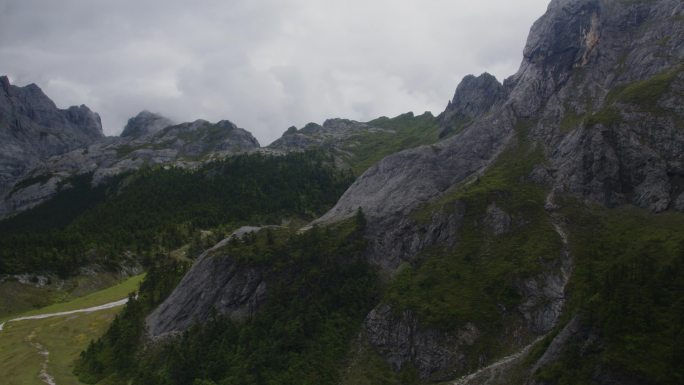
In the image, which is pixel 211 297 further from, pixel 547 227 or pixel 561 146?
pixel 561 146

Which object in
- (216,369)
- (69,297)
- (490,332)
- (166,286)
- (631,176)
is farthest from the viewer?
(69,297)

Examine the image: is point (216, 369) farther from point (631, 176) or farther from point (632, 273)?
point (631, 176)

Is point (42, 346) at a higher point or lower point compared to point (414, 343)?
lower

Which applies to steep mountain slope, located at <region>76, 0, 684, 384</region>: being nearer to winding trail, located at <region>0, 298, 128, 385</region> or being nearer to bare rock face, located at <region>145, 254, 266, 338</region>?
bare rock face, located at <region>145, 254, 266, 338</region>

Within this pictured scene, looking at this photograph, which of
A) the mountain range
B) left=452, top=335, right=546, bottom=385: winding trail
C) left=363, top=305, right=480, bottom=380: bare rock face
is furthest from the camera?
left=363, top=305, right=480, bottom=380: bare rock face

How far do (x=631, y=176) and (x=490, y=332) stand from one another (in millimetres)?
53694

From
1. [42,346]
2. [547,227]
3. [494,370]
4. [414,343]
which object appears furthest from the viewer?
[42,346]

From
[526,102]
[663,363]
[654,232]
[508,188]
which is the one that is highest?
[526,102]

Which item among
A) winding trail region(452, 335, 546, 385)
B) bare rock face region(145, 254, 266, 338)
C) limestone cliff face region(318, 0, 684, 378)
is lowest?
winding trail region(452, 335, 546, 385)

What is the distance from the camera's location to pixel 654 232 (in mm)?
89250

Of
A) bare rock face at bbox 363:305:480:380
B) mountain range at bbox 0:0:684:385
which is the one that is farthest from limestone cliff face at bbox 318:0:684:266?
bare rock face at bbox 363:305:480:380

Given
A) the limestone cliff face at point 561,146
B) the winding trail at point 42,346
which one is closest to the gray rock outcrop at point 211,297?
the winding trail at point 42,346

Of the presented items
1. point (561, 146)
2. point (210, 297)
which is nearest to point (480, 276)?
point (561, 146)

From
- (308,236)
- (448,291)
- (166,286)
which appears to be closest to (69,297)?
(166,286)
